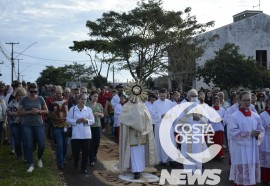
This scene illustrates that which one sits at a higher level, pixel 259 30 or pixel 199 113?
pixel 259 30

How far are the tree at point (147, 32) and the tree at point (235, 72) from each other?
4.23 meters

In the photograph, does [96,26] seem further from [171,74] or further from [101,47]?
[171,74]

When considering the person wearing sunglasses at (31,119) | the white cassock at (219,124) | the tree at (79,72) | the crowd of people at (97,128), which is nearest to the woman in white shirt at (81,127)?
the crowd of people at (97,128)

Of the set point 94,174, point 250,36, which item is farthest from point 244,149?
point 250,36

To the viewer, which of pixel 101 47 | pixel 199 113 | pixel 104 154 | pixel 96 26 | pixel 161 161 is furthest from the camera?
pixel 101 47

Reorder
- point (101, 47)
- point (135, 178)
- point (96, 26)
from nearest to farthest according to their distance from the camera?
point (135, 178) → point (96, 26) → point (101, 47)

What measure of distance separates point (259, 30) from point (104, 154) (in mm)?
33135

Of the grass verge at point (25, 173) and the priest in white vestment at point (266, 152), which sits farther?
the priest in white vestment at point (266, 152)

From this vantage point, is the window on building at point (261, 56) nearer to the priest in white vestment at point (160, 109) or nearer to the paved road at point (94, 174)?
the paved road at point (94, 174)

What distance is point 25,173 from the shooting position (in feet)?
30.4

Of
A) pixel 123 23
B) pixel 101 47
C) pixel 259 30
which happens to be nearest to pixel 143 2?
pixel 123 23

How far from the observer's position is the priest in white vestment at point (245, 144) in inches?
314

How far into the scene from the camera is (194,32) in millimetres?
32656

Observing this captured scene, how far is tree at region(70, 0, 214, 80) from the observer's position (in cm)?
3259
